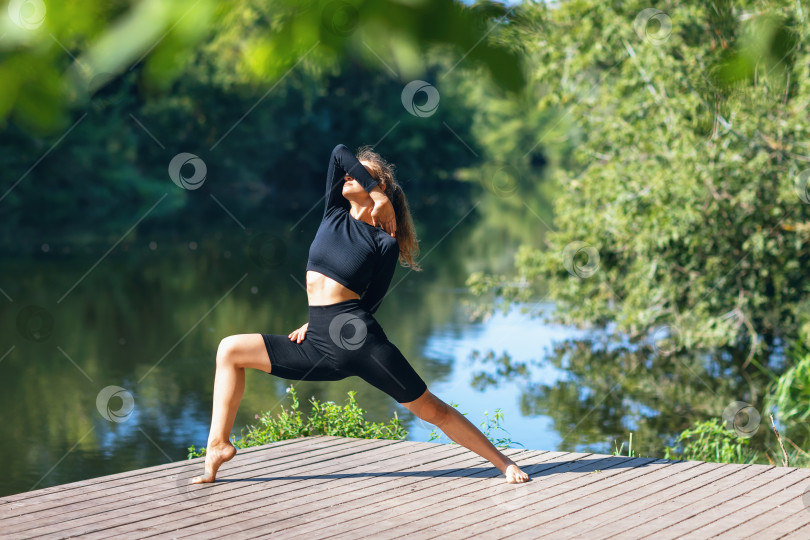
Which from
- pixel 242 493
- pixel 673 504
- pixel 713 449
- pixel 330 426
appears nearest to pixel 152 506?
pixel 242 493

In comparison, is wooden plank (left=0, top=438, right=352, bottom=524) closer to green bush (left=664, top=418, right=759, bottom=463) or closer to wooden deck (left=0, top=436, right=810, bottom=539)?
wooden deck (left=0, top=436, right=810, bottom=539)

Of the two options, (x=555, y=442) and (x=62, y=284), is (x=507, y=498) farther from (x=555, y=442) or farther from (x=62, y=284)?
(x=62, y=284)

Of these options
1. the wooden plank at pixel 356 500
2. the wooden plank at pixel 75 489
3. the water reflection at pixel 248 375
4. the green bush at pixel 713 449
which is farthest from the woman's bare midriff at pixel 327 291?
the green bush at pixel 713 449

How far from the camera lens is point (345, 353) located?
4.56m

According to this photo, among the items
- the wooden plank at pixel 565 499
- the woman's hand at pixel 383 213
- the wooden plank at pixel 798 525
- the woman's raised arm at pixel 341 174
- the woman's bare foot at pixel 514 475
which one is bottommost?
the wooden plank at pixel 798 525

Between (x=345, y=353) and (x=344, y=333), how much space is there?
0.09 metres

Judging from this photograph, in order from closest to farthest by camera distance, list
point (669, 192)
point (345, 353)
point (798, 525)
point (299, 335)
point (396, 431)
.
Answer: point (798, 525) → point (345, 353) → point (299, 335) → point (396, 431) → point (669, 192)

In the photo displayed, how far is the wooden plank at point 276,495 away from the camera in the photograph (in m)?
4.16

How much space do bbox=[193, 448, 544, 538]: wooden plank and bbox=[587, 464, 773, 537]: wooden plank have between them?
91 cm

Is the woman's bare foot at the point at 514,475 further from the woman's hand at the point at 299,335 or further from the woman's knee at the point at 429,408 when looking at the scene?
the woman's hand at the point at 299,335

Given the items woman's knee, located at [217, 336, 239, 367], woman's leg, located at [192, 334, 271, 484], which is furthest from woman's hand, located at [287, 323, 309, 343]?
woman's knee, located at [217, 336, 239, 367]

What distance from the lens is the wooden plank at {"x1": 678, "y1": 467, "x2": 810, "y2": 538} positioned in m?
4.17

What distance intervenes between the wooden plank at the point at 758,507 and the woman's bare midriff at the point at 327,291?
1742 mm

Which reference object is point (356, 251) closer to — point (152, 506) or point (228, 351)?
point (228, 351)
